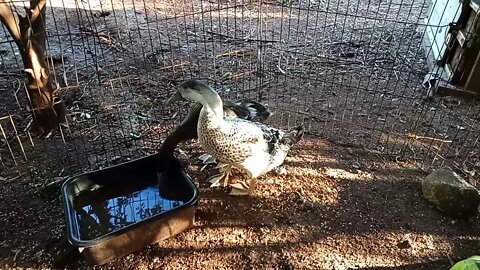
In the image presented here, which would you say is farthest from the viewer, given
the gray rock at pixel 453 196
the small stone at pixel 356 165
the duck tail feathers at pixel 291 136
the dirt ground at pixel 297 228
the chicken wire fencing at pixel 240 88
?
the chicken wire fencing at pixel 240 88

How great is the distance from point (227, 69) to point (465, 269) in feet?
9.72

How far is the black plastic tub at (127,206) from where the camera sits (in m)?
2.20

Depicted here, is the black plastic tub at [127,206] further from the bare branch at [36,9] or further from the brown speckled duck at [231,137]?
the bare branch at [36,9]

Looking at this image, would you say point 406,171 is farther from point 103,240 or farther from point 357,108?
point 103,240

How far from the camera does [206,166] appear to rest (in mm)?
2988

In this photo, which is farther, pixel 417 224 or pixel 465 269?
pixel 417 224

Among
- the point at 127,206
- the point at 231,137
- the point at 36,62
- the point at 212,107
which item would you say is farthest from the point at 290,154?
the point at 36,62

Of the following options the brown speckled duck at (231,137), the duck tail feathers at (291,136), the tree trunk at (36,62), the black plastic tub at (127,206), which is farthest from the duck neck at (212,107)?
the tree trunk at (36,62)

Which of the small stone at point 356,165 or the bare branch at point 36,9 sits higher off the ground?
the bare branch at point 36,9

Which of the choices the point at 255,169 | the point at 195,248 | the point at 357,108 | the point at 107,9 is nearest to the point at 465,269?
the point at 255,169

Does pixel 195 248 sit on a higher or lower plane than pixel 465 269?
lower

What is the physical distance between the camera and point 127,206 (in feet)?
8.38

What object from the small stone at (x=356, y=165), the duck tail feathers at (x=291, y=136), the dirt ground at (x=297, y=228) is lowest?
the dirt ground at (x=297, y=228)

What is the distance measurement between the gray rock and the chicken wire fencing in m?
0.36
